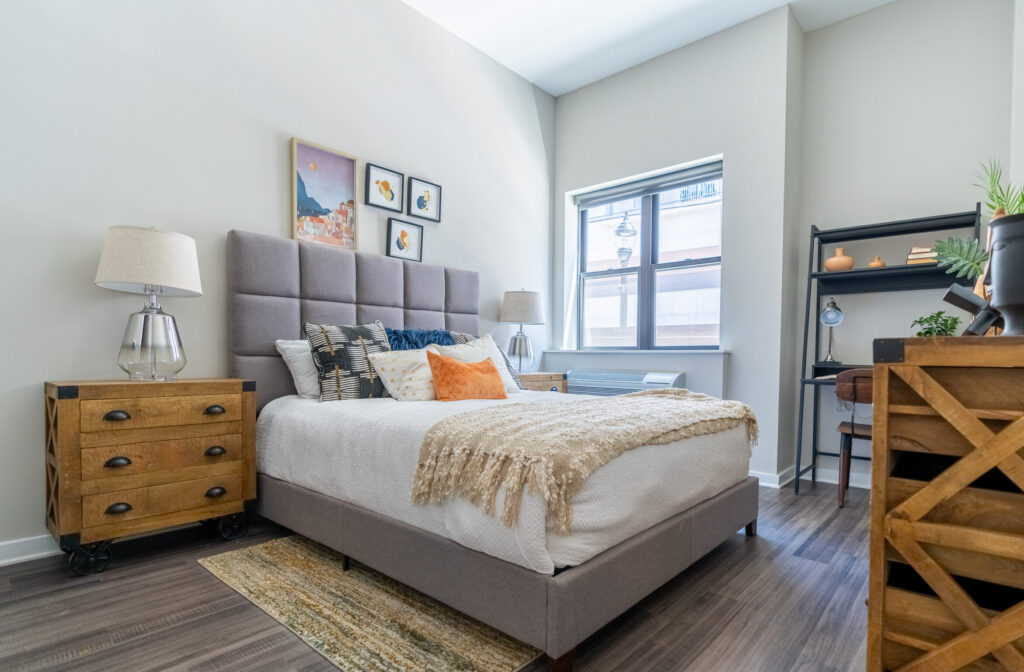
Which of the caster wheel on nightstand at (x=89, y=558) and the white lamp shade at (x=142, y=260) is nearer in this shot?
the caster wheel on nightstand at (x=89, y=558)

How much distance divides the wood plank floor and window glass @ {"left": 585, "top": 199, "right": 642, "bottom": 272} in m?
2.86

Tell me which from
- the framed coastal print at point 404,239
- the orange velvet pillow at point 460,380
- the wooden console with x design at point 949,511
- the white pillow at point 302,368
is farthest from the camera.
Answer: the framed coastal print at point 404,239

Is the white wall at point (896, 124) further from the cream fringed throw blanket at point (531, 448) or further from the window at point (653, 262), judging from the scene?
the cream fringed throw blanket at point (531, 448)

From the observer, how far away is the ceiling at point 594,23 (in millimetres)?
3580

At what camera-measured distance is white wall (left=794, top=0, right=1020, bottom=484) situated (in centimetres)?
320

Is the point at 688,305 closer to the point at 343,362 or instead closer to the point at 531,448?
the point at 343,362

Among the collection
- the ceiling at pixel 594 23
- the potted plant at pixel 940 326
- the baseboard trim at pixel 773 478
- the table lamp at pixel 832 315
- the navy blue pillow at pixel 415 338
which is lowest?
the baseboard trim at pixel 773 478

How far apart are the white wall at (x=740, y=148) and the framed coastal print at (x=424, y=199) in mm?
1678

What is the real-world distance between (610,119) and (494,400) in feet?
10.2

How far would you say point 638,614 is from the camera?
5.75 ft

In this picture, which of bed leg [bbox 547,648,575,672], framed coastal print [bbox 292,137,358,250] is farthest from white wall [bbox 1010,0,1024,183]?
framed coastal print [bbox 292,137,358,250]

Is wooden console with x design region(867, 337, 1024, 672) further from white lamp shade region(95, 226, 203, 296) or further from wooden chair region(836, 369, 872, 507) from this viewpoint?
white lamp shade region(95, 226, 203, 296)

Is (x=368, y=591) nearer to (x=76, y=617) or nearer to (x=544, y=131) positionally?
(x=76, y=617)

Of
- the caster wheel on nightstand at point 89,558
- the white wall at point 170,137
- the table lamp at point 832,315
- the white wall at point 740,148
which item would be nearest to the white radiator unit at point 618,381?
the white wall at point 740,148
